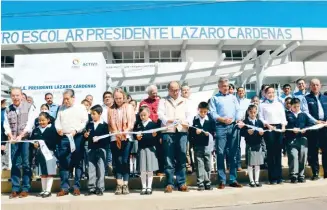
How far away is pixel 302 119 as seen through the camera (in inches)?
208

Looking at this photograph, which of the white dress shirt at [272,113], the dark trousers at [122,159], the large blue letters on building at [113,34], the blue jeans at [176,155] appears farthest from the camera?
the large blue letters on building at [113,34]

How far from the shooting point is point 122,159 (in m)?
4.62

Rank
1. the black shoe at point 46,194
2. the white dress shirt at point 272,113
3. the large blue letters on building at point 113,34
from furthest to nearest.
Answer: the large blue letters on building at point 113,34, the white dress shirt at point 272,113, the black shoe at point 46,194

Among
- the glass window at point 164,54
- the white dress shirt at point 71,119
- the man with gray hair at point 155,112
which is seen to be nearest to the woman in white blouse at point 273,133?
the man with gray hair at point 155,112

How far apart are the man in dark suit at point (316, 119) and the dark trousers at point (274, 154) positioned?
2.20 ft

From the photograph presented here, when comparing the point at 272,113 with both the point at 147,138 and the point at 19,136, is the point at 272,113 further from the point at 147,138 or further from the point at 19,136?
the point at 19,136

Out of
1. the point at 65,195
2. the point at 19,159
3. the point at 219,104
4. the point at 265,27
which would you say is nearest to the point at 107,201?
the point at 65,195

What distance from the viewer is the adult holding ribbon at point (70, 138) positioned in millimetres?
4645

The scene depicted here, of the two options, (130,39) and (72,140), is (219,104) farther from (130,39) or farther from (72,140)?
(130,39)

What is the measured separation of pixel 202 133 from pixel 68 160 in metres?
2.00

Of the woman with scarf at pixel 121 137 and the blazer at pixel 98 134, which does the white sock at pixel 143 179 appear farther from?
the blazer at pixel 98 134

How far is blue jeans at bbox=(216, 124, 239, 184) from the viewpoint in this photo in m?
4.83

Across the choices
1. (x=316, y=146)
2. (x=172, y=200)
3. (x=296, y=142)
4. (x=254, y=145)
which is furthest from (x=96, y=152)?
(x=316, y=146)

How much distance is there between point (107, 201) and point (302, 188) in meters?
2.77
